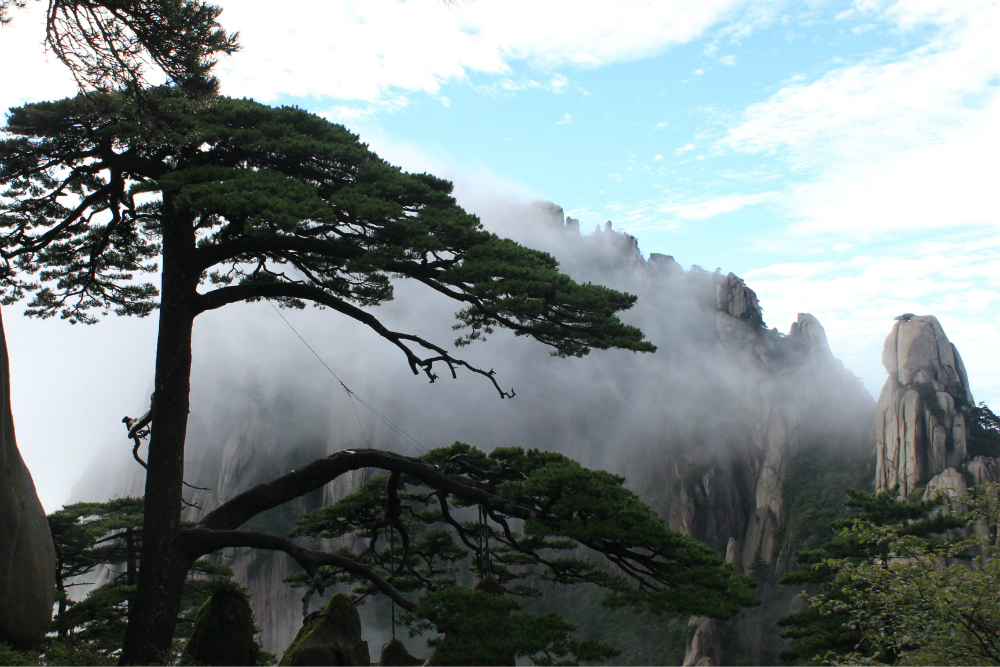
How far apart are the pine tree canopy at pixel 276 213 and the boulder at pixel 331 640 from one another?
341cm

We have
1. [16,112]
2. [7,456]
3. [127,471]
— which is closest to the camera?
[7,456]

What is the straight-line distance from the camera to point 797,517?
38125mm

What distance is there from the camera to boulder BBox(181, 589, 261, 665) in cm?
777

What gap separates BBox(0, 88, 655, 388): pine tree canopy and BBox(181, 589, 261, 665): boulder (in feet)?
13.6

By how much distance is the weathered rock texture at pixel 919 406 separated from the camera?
3164 cm

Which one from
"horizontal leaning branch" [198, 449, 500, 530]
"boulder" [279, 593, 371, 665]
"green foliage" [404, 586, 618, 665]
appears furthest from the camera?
"horizontal leaning branch" [198, 449, 500, 530]

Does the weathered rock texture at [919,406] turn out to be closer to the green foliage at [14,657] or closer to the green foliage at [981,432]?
the green foliage at [981,432]

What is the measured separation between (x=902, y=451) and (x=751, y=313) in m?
18.7

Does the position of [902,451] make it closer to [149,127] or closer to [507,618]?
[507,618]

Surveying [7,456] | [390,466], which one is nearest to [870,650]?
[390,466]

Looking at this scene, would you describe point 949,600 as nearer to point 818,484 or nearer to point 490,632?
point 490,632

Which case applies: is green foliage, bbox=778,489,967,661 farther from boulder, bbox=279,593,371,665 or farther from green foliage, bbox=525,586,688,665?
green foliage, bbox=525,586,688,665

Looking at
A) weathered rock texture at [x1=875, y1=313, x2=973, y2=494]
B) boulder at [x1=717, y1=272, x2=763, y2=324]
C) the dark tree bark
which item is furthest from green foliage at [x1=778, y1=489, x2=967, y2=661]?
boulder at [x1=717, y1=272, x2=763, y2=324]

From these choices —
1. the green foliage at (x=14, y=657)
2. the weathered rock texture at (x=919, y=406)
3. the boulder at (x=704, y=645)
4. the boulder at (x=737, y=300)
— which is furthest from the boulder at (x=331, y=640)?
the boulder at (x=737, y=300)
